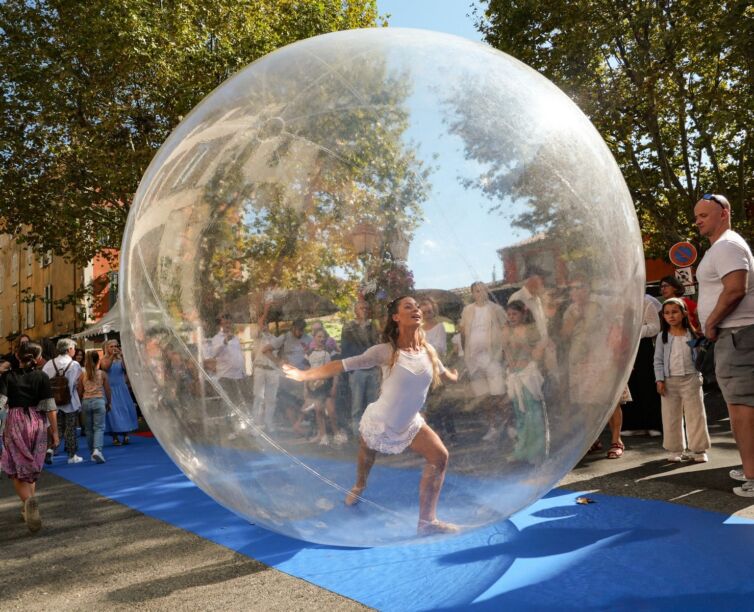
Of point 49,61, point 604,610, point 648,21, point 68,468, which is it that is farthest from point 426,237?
point 49,61

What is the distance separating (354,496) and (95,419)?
7.89 metres

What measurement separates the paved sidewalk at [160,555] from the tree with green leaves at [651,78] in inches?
294

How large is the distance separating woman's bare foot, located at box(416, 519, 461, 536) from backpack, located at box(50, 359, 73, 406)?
7766 mm

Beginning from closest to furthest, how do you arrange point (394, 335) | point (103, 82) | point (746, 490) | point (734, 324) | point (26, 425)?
point (394, 335)
point (734, 324)
point (746, 490)
point (26, 425)
point (103, 82)

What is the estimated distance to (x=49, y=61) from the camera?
619 inches

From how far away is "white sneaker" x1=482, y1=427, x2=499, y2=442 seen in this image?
8.06 feet

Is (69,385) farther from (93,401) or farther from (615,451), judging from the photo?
(615,451)

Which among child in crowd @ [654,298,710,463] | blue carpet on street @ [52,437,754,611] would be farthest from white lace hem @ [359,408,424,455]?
child in crowd @ [654,298,710,463]

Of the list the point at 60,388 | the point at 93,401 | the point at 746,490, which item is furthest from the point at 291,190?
the point at 93,401

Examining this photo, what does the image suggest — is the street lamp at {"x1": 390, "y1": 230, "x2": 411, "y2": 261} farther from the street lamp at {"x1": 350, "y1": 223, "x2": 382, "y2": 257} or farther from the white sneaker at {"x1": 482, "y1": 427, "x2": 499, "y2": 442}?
the white sneaker at {"x1": 482, "y1": 427, "x2": 499, "y2": 442}

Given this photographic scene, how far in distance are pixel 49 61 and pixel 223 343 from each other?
15.9m

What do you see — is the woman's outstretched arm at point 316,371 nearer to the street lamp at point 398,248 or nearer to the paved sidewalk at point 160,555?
the street lamp at point 398,248

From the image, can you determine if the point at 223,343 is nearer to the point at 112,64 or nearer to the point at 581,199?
the point at 581,199

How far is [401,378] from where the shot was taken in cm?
242
